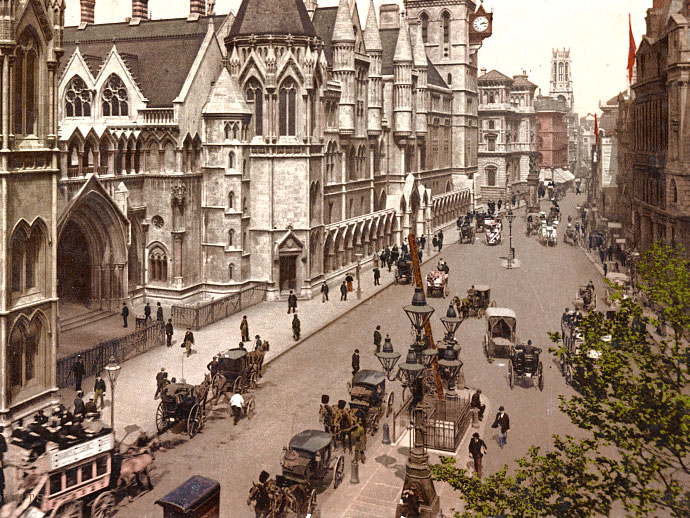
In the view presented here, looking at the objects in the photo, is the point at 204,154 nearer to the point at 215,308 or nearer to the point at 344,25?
the point at 215,308

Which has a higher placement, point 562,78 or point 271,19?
point 562,78

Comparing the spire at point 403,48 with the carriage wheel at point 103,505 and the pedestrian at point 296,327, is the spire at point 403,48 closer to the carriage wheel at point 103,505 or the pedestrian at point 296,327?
the pedestrian at point 296,327

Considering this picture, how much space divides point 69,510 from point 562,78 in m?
181

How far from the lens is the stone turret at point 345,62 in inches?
2008

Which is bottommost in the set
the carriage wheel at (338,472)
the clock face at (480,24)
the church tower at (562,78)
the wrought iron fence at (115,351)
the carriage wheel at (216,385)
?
the carriage wheel at (338,472)

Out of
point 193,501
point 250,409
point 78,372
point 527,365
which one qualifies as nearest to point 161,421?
point 250,409

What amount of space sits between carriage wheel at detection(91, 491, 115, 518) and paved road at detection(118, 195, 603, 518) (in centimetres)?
50

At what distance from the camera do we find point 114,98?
147 ft

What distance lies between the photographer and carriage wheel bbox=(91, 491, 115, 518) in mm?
17891

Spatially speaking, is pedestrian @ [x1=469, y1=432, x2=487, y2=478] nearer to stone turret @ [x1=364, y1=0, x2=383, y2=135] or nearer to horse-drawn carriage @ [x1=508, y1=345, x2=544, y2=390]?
horse-drawn carriage @ [x1=508, y1=345, x2=544, y2=390]

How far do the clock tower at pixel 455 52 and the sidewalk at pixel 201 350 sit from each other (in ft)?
142

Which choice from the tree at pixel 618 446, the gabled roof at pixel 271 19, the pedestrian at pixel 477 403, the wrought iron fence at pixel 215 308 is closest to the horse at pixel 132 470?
the tree at pixel 618 446

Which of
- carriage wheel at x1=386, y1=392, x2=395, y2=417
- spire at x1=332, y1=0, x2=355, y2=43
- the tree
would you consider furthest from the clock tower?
the tree

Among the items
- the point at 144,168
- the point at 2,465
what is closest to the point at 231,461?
the point at 2,465
